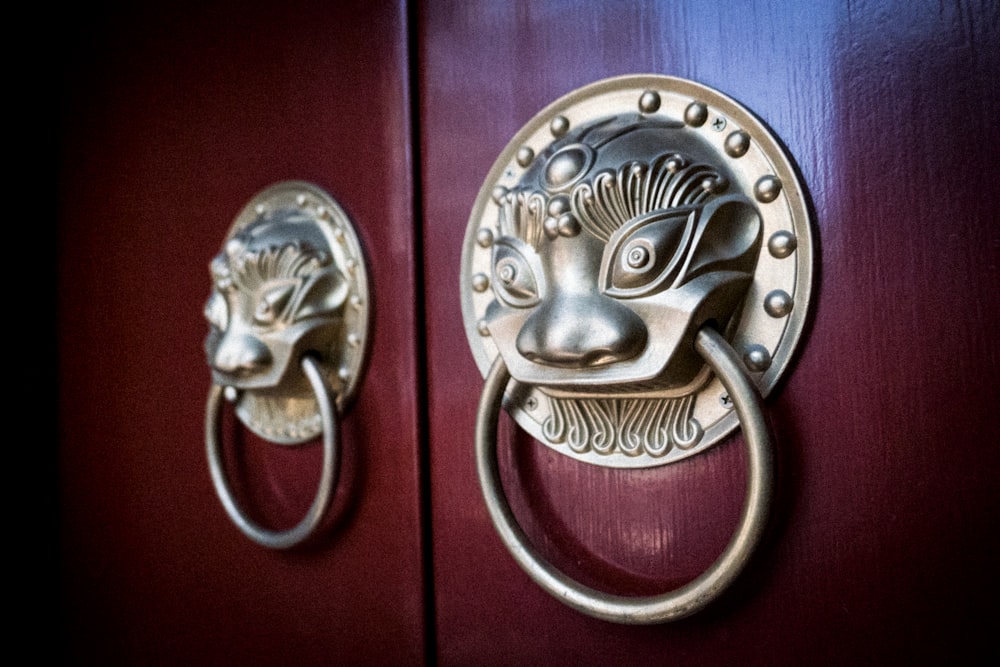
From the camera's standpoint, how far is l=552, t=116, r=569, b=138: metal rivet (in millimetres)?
361

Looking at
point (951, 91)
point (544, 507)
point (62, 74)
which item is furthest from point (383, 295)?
point (62, 74)

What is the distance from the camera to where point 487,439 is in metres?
0.34

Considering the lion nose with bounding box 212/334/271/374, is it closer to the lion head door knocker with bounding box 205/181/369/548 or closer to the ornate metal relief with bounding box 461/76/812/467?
the lion head door knocker with bounding box 205/181/369/548

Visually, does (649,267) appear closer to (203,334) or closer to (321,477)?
(321,477)

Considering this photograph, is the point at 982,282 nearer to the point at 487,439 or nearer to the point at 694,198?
the point at 694,198

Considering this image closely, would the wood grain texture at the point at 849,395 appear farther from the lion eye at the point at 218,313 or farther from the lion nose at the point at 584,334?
the lion eye at the point at 218,313

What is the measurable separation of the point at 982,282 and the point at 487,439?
0.21 metres

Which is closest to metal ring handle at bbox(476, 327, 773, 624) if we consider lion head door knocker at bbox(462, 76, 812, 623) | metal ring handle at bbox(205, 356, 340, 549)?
lion head door knocker at bbox(462, 76, 812, 623)

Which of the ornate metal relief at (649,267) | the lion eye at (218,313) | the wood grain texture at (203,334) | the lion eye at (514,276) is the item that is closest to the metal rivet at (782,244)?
the ornate metal relief at (649,267)

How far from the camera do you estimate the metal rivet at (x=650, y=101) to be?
34 cm

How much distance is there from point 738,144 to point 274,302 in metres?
0.27

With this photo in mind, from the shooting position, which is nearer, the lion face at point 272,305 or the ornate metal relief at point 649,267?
the ornate metal relief at point 649,267

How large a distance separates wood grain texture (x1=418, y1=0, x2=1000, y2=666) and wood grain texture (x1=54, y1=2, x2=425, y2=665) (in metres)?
0.11

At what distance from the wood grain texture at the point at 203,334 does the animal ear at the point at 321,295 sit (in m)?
0.02
